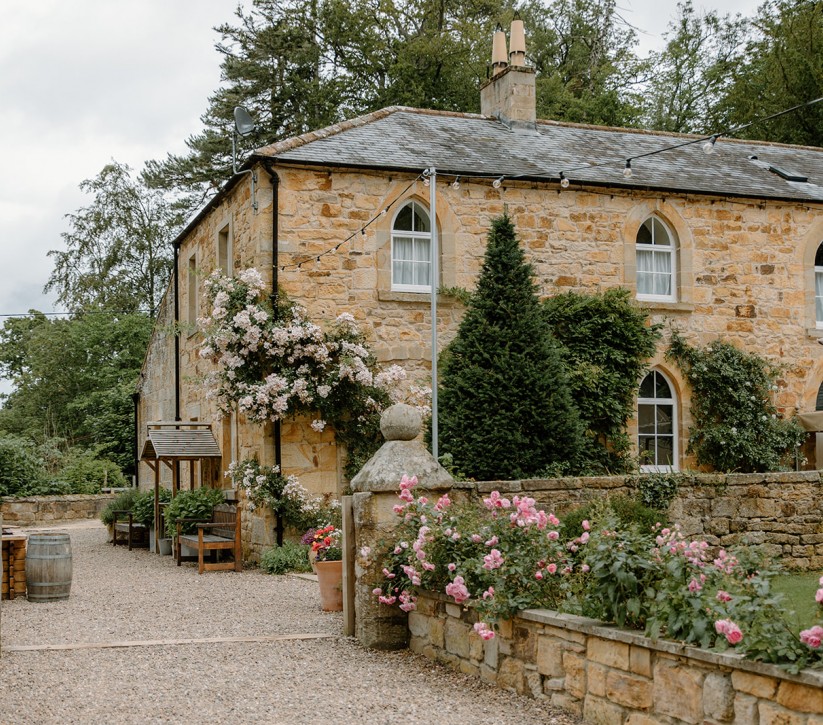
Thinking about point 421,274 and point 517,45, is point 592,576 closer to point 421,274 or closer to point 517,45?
point 421,274

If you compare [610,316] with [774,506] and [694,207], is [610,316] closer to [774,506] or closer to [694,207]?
[694,207]

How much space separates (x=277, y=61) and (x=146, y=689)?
87.5 ft

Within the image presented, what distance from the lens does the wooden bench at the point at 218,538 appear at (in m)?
14.0

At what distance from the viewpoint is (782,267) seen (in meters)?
17.2

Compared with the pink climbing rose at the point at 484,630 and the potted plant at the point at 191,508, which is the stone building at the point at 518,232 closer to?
the potted plant at the point at 191,508

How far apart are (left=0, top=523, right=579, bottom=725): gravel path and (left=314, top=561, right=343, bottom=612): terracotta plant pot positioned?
20 cm

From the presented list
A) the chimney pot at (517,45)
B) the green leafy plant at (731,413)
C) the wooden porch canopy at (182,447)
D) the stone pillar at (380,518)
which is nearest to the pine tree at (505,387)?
the green leafy plant at (731,413)

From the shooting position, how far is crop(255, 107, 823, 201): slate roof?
15.2 m

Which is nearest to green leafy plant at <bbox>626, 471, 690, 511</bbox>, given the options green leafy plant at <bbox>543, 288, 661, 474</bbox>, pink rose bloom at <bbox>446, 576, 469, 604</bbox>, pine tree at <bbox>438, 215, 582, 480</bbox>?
pine tree at <bbox>438, 215, 582, 480</bbox>

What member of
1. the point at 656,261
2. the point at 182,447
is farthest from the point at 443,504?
the point at 656,261

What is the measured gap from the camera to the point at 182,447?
15.8 m

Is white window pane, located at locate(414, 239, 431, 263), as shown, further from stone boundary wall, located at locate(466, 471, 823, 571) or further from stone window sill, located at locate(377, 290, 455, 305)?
stone boundary wall, located at locate(466, 471, 823, 571)

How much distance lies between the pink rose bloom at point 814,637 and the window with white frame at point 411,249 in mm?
11186

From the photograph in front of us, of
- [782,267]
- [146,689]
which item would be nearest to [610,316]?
[782,267]
